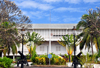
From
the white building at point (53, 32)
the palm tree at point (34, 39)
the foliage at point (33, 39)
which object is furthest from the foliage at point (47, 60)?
the white building at point (53, 32)

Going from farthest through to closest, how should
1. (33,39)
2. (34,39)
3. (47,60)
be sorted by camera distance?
(34,39) → (33,39) → (47,60)

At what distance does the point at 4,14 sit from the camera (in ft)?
59.9

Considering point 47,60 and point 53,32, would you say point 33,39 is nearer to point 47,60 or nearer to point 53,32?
point 53,32

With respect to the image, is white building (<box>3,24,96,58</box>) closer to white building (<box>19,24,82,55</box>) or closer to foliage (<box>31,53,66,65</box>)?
white building (<box>19,24,82,55</box>)

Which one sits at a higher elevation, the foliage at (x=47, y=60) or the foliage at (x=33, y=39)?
the foliage at (x=33, y=39)

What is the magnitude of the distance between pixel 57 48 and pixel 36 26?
854cm

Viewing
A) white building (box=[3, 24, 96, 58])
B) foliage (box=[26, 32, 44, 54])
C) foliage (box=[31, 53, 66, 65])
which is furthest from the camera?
white building (box=[3, 24, 96, 58])

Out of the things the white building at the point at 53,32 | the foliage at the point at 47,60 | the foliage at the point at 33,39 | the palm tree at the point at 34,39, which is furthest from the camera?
the white building at the point at 53,32

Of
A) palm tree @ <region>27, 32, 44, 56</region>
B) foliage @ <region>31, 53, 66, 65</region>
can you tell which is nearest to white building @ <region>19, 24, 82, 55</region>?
palm tree @ <region>27, 32, 44, 56</region>

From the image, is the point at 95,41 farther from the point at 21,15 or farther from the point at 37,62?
the point at 21,15

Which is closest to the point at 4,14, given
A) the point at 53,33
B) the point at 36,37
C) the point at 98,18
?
the point at 98,18

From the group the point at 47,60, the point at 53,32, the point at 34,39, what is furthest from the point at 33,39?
the point at 47,60

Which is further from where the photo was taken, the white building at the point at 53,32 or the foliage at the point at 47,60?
the white building at the point at 53,32

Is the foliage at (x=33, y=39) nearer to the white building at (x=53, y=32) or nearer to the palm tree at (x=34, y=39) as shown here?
the palm tree at (x=34, y=39)
